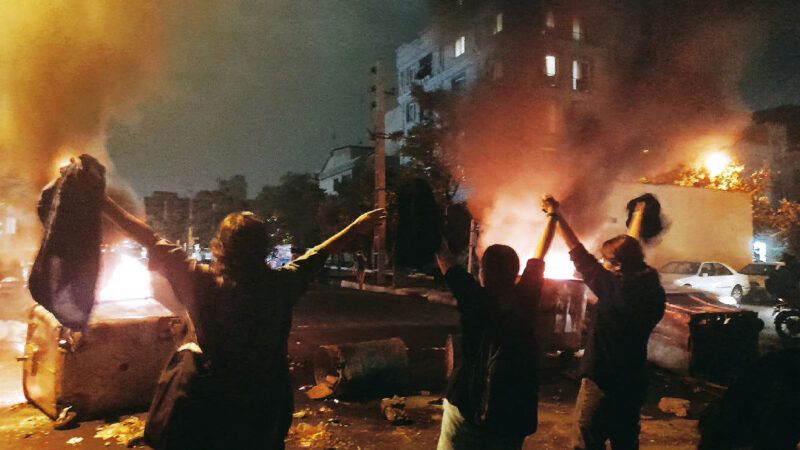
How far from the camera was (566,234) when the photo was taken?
290 centimetres

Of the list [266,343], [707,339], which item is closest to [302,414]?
[266,343]

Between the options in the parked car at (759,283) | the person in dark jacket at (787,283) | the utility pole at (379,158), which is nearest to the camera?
the person in dark jacket at (787,283)

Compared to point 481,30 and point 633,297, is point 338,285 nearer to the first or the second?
point 481,30

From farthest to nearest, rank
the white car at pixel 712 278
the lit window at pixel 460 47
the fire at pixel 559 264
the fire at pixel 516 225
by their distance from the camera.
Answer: the lit window at pixel 460 47 < the white car at pixel 712 278 < the fire at pixel 516 225 < the fire at pixel 559 264

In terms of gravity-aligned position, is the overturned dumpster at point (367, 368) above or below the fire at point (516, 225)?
below

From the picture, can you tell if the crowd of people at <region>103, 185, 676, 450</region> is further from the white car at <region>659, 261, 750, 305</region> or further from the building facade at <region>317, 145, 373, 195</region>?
the building facade at <region>317, 145, 373, 195</region>

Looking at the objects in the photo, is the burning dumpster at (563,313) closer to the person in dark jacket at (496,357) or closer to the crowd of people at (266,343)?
the crowd of people at (266,343)

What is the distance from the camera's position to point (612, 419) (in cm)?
271

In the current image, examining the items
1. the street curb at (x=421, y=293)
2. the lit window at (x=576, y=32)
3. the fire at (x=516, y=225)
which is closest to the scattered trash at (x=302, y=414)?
the fire at (x=516, y=225)

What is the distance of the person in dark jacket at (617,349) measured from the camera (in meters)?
2.71

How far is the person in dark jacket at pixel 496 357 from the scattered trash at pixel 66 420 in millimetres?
3943

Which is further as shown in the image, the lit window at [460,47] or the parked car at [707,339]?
the lit window at [460,47]

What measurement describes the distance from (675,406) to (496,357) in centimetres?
456

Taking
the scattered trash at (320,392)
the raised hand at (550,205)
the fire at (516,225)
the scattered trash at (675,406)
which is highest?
the fire at (516,225)
